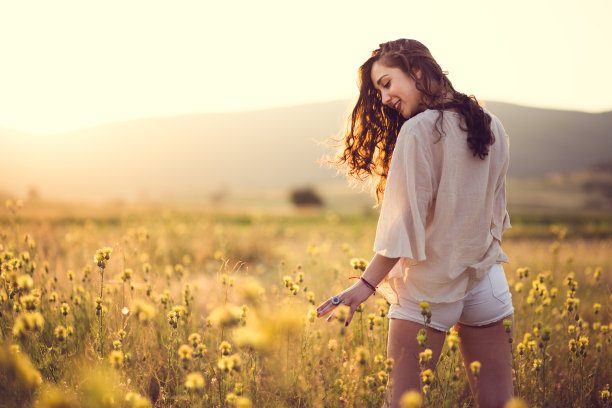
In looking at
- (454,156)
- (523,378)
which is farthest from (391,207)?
(523,378)

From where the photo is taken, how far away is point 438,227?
5.69 ft

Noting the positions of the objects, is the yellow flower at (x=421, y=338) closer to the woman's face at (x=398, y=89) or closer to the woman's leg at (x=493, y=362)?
the woman's leg at (x=493, y=362)

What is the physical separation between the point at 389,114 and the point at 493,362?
1.30 meters

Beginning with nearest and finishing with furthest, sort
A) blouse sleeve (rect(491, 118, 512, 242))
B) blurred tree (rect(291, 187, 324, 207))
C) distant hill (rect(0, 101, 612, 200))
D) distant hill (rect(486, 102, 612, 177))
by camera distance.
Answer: blouse sleeve (rect(491, 118, 512, 242))
blurred tree (rect(291, 187, 324, 207))
distant hill (rect(486, 102, 612, 177))
distant hill (rect(0, 101, 612, 200))

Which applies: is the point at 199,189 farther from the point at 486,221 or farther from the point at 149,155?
the point at 486,221

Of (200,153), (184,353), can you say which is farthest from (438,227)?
(200,153)

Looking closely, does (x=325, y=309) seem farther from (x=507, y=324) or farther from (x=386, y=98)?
(x=386, y=98)

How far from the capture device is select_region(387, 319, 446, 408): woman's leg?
5.78 feet

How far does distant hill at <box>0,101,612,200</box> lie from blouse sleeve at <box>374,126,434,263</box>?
49.1m

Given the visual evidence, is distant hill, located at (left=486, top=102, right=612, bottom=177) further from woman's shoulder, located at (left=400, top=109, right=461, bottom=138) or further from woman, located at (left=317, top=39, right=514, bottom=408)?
woman's shoulder, located at (left=400, top=109, right=461, bottom=138)

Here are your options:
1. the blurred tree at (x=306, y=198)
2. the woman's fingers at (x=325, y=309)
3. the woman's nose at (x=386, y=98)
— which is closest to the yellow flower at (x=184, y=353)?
the woman's fingers at (x=325, y=309)

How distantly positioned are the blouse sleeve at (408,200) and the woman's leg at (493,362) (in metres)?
0.56

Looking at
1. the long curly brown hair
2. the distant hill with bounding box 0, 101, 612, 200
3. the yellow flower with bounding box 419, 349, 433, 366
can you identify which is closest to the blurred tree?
the distant hill with bounding box 0, 101, 612, 200

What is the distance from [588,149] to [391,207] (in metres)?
54.8
